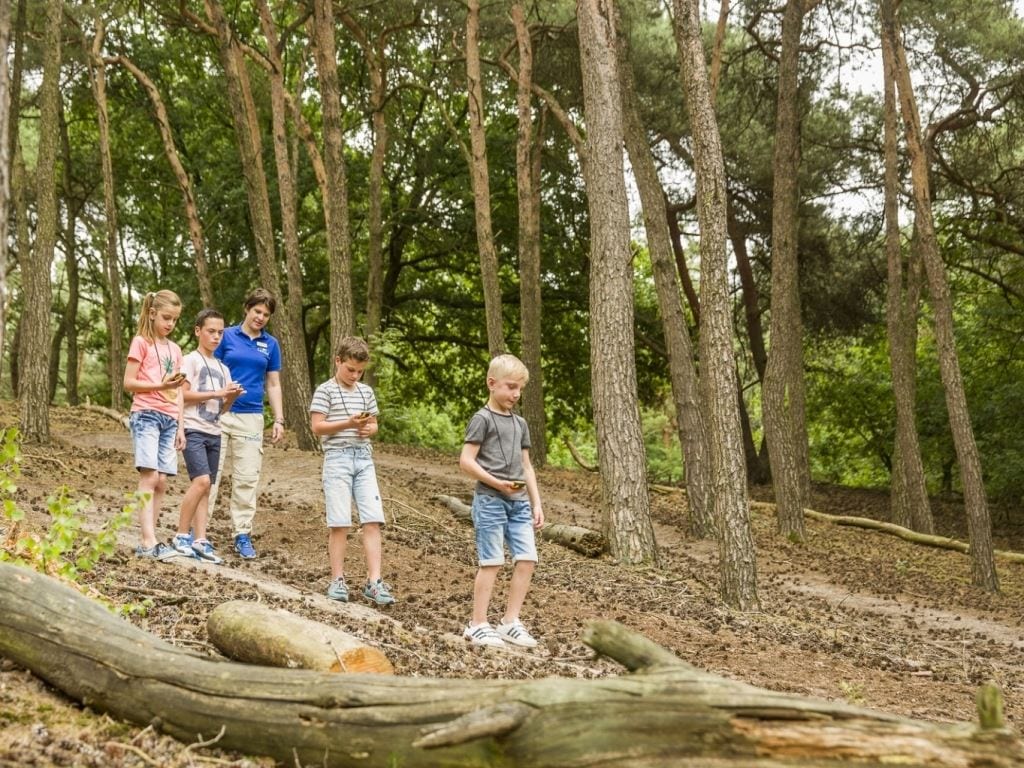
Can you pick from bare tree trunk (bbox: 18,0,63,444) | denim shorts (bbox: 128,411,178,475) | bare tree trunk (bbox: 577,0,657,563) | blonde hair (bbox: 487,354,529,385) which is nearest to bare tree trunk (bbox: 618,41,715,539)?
bare tree trunk (bbox: 577,0,657,563)

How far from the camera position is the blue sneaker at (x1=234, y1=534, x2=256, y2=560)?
838 centimetres

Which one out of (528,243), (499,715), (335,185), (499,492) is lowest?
(499,715)

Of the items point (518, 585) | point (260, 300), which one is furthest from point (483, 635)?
point (260, 300)

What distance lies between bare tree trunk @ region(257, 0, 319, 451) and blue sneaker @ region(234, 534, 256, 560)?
779 centimetres

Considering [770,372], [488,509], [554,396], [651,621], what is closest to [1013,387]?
[770,372]

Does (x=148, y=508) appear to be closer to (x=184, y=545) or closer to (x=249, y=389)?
(x=184, y=545)

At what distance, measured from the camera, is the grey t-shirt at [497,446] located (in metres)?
6.11

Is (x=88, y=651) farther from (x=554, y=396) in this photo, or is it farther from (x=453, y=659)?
(x=554, y=396)

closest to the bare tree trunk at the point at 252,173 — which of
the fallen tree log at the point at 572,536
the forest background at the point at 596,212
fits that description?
the forest background at the point at 596,212

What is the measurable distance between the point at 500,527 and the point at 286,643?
192cm

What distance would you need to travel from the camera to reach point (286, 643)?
4.53 meters

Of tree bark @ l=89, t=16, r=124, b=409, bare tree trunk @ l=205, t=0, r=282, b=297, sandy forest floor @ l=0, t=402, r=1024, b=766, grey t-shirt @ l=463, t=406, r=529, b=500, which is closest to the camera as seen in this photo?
sandy forest floor @ l=0, t=402, r=1024, b=766

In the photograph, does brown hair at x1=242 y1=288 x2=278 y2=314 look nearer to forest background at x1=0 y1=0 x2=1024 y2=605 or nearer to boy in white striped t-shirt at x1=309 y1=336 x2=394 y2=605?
boy in white striped t-shirt at x1=309 y1=336 x2=394 y2=605

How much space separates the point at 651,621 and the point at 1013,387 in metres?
16.0
